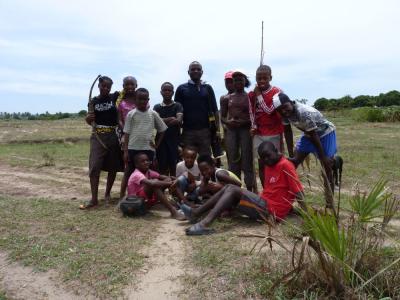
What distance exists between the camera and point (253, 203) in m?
4.73

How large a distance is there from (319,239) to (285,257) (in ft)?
2.56

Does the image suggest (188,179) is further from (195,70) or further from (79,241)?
(79,241)

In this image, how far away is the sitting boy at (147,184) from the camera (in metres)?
5.48

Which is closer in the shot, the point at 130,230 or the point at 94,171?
the point at 130,230

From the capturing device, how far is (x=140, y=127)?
226 inches

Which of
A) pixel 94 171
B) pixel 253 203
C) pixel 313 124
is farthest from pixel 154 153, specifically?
pixel 313 124

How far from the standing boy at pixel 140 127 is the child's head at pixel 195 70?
70cm

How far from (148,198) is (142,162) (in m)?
0.48

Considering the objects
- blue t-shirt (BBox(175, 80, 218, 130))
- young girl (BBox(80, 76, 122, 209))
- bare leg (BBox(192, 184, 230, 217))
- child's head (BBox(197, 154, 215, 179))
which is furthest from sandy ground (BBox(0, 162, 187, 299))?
blue t-shirt (BBox(175, 80, 218, 130))

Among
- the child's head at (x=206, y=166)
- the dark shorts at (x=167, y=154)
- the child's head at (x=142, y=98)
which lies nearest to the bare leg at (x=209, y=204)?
the child's head at (x=206, y=166)

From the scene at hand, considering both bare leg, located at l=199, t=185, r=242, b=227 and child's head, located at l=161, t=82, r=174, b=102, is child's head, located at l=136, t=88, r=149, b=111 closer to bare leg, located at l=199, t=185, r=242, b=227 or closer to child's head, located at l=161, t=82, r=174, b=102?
child's head, located at l=161, t=82, r=174, b=102

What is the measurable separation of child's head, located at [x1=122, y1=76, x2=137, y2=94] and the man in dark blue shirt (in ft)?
2.03

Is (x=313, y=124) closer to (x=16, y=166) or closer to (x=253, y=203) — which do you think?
(x=253, y=203)

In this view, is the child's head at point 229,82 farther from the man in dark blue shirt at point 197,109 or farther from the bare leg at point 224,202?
the bare leg at point 224,202
